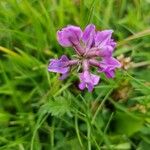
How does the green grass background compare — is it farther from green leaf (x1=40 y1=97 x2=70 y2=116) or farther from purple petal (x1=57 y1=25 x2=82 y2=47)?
purple petal (x1=57 y1=25 x2=82 y2=47)

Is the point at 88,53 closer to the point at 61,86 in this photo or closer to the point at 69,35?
the point at 69,35

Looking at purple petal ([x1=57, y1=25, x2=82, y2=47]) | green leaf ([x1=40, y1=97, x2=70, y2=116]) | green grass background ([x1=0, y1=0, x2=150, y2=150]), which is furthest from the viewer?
green grass background ([x1=0, y1=0, x2=150, y2=150])

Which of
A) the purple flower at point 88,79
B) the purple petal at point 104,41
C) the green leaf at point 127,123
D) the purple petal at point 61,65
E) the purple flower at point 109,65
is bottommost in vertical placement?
the green leaf at point 127,123

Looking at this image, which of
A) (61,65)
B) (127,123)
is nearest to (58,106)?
(61,65)

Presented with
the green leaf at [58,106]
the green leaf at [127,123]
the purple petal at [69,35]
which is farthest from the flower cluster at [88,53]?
the green leaf at [127,123]

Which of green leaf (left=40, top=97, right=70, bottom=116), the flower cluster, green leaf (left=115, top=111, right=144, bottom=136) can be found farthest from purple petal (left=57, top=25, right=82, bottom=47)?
green leaf (left=115, top=111, right=144, bottom=136)

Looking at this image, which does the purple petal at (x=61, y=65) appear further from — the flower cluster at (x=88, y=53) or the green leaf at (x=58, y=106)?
the green leaf at (x=58, y=106)

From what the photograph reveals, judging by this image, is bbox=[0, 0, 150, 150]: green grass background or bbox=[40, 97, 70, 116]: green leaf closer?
bbox=[40, 97, 70, 116]: green leaf

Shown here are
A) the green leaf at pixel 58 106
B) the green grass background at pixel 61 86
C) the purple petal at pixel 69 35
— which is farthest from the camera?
the green grass background at pixel 61 86
